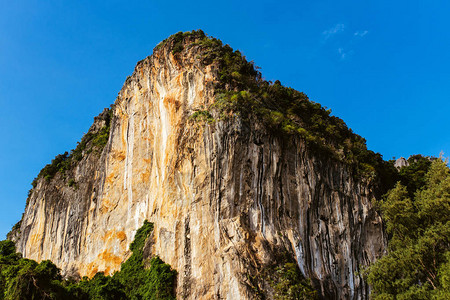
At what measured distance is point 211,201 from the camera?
893 inches

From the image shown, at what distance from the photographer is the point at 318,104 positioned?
33.3m

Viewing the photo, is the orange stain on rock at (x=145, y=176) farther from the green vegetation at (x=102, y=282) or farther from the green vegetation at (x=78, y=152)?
the green vegetation at (x=78, y=152)

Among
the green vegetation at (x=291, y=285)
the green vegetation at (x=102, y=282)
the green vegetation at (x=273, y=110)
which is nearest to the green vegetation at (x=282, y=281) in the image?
the green vegetation at (x=291, y=285)

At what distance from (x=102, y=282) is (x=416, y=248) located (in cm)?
1743

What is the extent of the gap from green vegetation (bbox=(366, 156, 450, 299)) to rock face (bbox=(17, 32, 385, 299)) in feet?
5.30

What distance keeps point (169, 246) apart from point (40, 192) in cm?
2442

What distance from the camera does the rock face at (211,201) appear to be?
2167cm

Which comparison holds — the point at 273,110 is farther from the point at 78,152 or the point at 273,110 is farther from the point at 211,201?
the point at 78,152

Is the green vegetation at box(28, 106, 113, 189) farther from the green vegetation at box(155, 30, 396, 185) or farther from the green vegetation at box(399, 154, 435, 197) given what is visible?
the green vegetation at box(399, 154, 435, 197)

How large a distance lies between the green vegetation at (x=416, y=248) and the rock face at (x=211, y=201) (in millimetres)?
1615

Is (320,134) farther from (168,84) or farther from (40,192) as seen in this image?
(40,192)

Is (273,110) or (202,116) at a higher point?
(273,110)

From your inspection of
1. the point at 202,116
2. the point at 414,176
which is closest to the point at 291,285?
the point at 202,116

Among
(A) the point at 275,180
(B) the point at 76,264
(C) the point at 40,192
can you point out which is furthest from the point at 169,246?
(C) the point at 40,192
